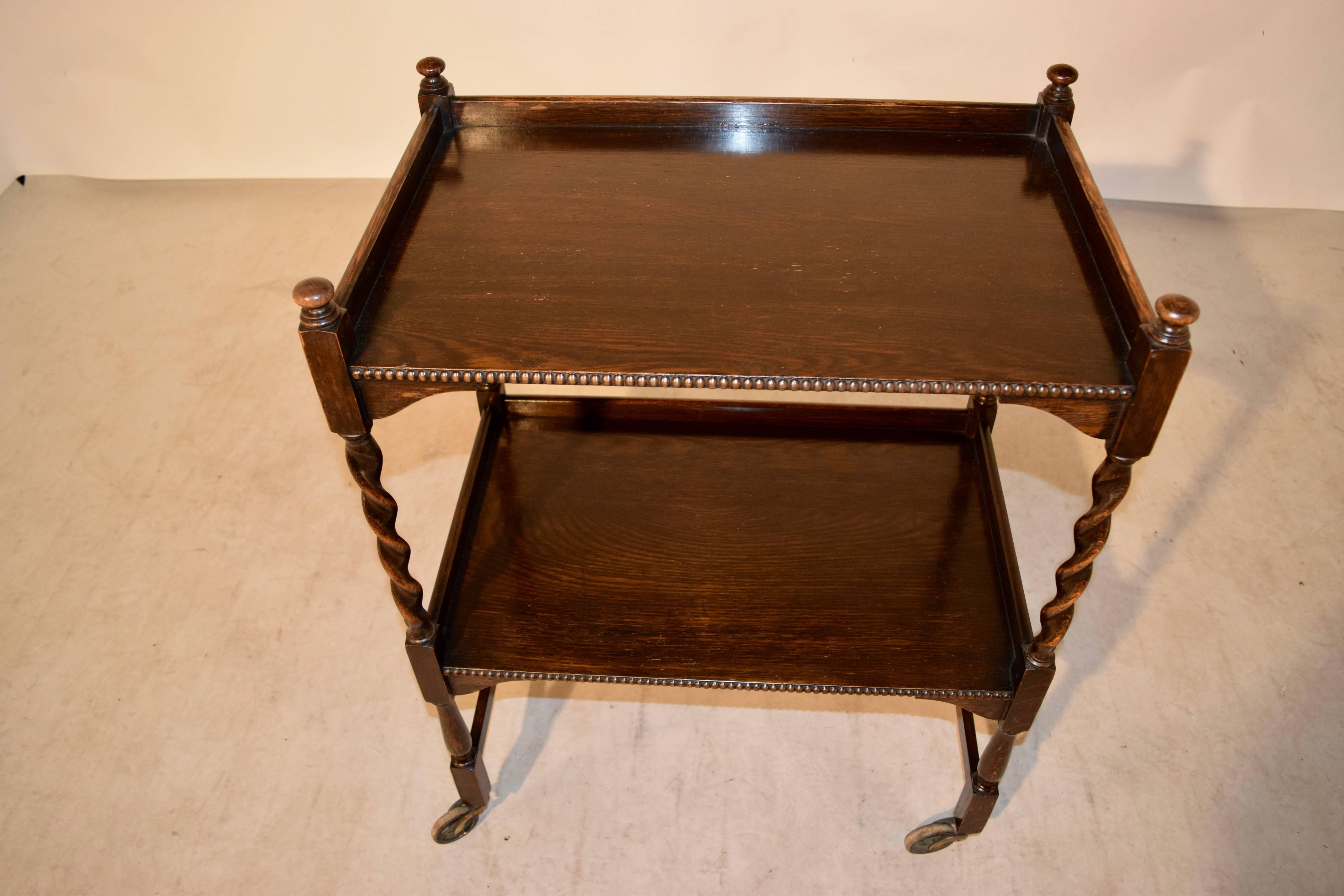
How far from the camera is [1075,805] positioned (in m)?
2.02

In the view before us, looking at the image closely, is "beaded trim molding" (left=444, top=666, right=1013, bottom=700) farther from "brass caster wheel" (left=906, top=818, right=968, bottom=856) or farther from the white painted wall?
the white painted wall

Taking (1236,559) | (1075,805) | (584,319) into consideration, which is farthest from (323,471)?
(1236,559)

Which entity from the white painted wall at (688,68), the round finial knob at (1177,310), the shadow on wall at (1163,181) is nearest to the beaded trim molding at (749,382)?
the round finial knob at (1177,310)

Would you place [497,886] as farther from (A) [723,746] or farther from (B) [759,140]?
(B) [759,140]

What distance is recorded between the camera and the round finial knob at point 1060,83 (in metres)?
1.76

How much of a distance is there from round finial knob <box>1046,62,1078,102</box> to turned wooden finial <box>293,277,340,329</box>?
1197mm

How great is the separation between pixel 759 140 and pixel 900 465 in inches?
26.5

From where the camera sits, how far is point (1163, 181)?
3.42 metres

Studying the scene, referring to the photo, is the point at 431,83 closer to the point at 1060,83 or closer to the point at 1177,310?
the point at 1060,83

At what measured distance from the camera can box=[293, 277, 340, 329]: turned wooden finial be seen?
1.31 metres

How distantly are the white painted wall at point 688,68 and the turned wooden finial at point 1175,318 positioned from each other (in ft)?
7.24

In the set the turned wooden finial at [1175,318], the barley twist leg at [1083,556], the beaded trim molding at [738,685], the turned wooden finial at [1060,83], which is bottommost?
the beaded trim molding at [738,685]

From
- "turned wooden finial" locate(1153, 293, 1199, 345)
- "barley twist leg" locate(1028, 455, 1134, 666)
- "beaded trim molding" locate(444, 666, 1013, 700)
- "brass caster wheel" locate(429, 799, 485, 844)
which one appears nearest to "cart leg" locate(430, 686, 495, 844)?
"brass caster wheel" locate(429, 799, 485, 844)

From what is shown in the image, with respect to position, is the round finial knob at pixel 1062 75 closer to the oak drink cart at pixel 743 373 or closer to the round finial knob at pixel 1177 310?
the oak drink cart at pixel 743 373
